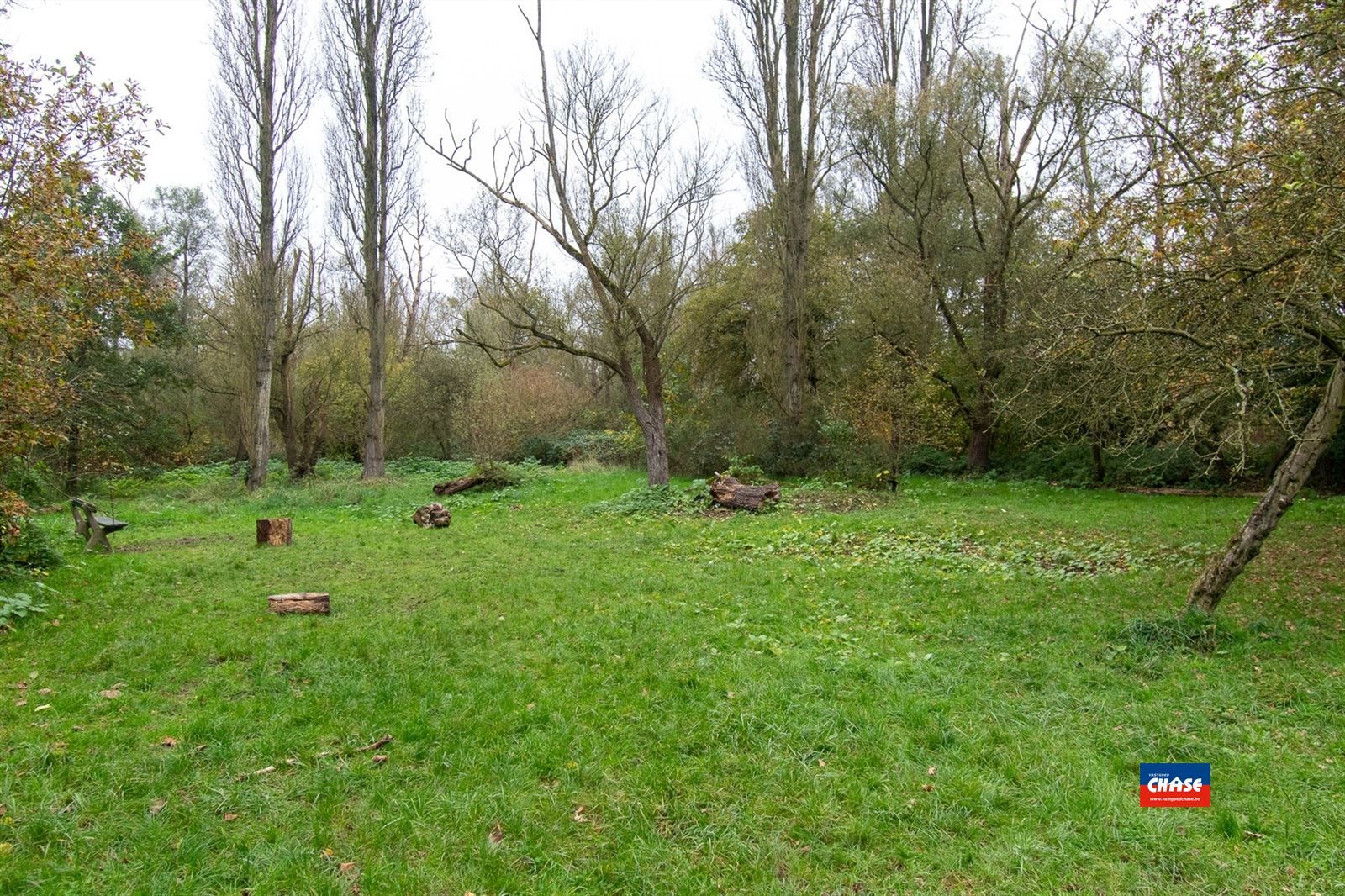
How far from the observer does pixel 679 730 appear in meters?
3.92

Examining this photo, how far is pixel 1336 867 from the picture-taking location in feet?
8.75

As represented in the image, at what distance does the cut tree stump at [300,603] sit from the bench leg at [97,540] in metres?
4.78

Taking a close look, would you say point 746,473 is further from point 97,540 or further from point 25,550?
point 25,550

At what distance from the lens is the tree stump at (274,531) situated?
10.2 m

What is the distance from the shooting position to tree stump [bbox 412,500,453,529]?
12.3m

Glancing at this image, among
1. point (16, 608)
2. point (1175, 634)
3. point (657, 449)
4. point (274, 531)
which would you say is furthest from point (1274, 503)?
point (274, 531)

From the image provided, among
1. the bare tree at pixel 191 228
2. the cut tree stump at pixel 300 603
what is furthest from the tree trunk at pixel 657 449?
the bare tree at pixel 191 228

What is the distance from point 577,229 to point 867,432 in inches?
293

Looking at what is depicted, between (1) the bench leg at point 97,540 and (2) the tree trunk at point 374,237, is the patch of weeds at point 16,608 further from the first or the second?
(2) the tree trunk at point 374,237

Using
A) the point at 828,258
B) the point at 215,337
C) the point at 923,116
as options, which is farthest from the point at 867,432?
the point at 215,337

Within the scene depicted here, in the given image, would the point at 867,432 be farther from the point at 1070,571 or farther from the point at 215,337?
the point at 215,337

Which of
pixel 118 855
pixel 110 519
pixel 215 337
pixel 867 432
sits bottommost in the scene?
pixel 118 855

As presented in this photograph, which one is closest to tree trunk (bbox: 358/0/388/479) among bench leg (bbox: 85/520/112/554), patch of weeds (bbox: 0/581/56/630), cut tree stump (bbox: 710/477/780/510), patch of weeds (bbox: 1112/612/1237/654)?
bench leg (bbox: 85/520/112/554)

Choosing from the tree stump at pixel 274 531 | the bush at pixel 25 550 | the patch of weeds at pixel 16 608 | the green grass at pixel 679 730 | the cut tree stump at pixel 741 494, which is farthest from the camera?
the cut tree stump at pixel 741 494
